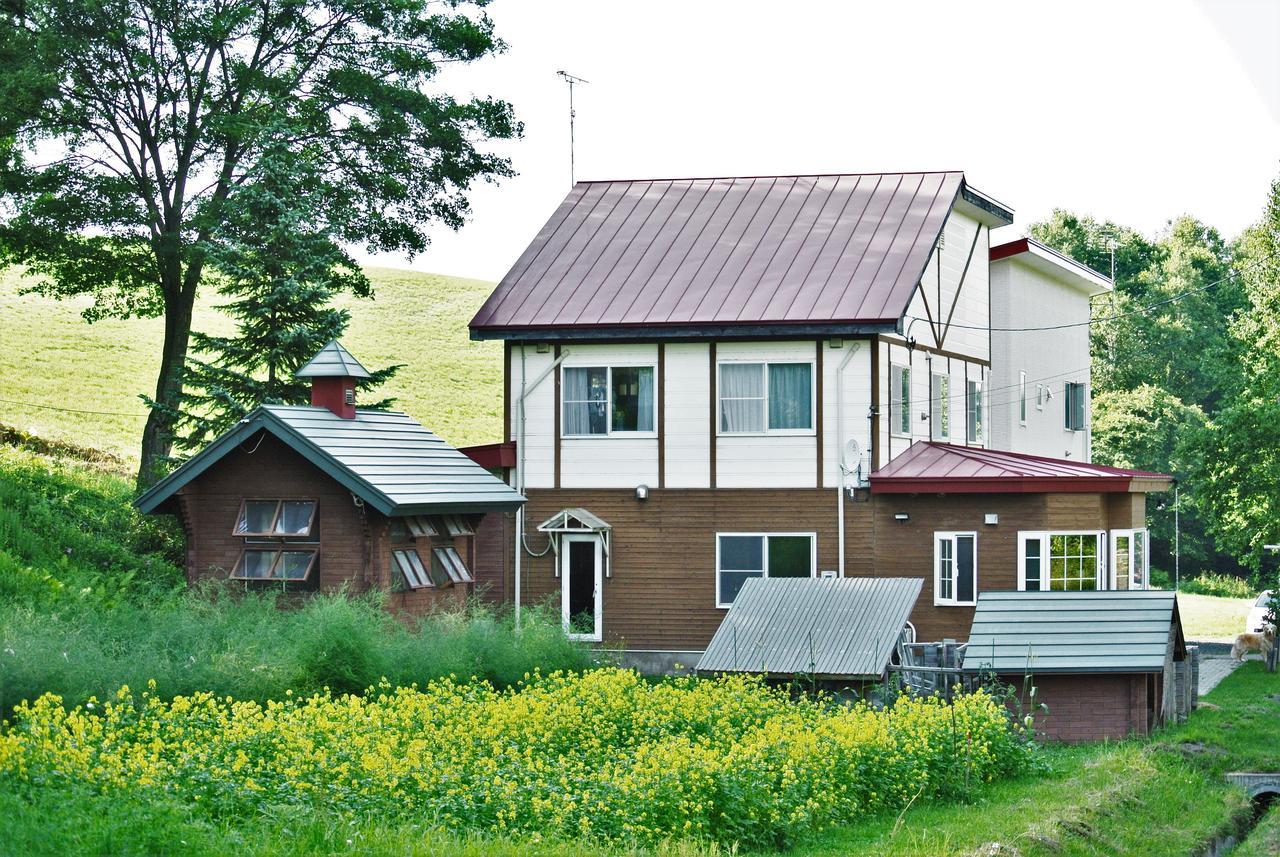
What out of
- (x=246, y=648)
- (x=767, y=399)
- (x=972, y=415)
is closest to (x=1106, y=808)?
(x=246, y=648)

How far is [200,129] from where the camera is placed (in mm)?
30781

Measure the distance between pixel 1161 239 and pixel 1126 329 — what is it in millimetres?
12126

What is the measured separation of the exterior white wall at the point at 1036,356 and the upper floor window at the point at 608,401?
921 centimetres

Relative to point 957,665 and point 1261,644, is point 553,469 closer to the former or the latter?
point 957,665

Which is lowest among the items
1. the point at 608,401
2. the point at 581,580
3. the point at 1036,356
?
the point at 581,580

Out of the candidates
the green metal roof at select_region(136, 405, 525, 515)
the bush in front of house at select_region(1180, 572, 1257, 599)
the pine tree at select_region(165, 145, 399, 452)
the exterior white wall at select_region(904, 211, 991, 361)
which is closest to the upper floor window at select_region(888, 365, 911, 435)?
the exterior white wall at select_region(904, 211, 991, 361)

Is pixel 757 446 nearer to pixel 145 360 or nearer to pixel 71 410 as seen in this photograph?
pixel 71 410

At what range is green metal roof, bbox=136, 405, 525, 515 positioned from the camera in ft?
72.0

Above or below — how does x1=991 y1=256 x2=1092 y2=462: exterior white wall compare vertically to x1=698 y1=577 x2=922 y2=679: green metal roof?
above

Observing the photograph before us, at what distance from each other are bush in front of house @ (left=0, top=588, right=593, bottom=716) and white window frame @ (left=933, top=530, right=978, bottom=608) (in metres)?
6.84

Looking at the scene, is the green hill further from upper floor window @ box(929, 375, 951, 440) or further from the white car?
the white car

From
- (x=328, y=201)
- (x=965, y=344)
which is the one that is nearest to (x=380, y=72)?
(x=328, y=201)

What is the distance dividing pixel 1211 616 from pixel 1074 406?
1181 centimetres

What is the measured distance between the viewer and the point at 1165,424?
58188mm
